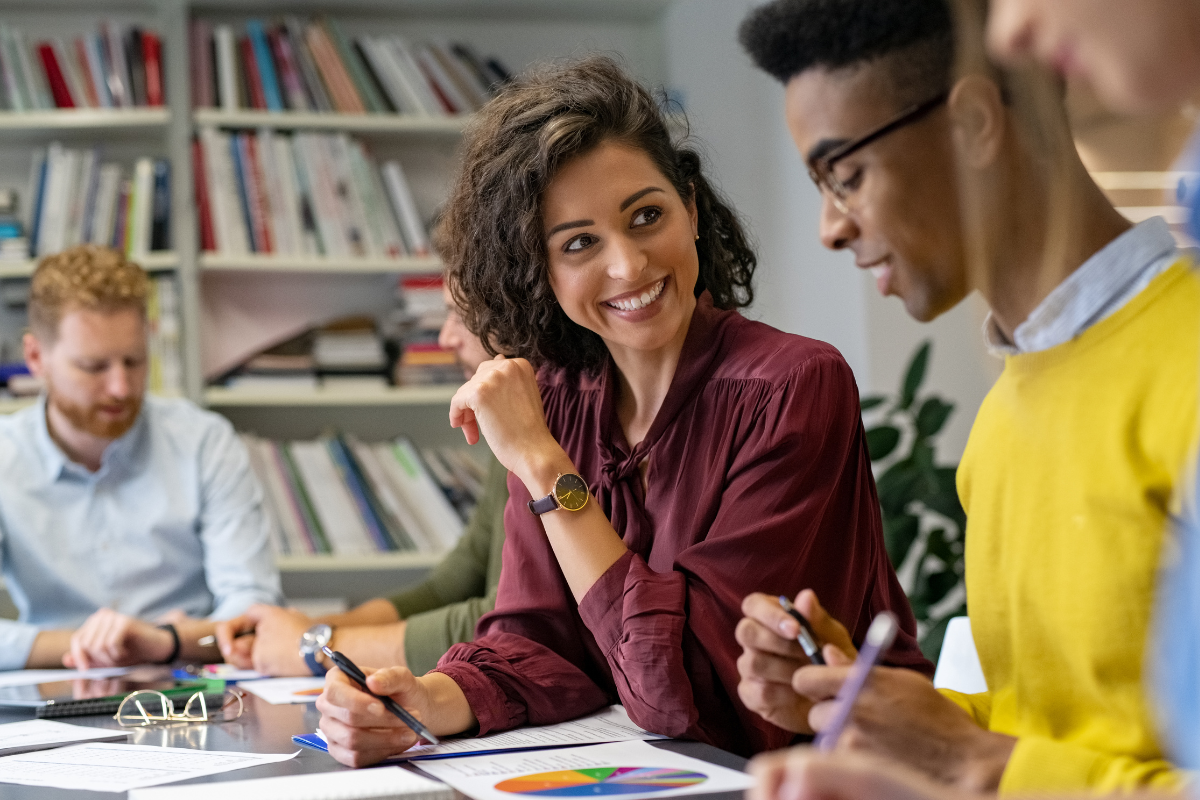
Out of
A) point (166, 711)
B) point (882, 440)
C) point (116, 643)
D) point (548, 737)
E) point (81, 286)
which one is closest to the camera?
point (548, 737)

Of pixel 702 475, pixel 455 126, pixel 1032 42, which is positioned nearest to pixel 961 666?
pixel 702 475

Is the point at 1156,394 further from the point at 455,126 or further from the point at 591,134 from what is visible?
the point at 455,126

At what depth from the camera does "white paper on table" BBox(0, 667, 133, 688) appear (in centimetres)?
182

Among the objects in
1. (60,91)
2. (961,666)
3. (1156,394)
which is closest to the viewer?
(1156,394)

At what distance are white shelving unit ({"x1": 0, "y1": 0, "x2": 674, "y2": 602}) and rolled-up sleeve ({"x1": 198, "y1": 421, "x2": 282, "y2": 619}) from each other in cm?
53

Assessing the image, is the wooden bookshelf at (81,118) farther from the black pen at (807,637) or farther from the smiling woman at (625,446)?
the black pen at (807,637)

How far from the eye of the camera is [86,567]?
245 centimetres

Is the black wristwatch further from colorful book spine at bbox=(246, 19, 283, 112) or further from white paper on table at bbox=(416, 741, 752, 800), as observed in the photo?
colorful book spine at bbox=(246, 19, 283, 112)

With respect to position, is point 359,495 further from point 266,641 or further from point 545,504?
point 545,504

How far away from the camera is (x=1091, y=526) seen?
80 centimetres

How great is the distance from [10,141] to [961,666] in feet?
9.70

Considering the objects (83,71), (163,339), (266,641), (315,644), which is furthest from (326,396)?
(315,644)

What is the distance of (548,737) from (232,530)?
1.46m

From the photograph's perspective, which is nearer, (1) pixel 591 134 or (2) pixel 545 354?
(1) pixel 591 134
